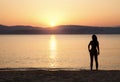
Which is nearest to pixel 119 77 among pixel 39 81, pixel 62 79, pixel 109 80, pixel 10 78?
pixel 109 80

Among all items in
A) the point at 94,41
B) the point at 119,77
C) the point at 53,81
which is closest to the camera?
the point at 53,81

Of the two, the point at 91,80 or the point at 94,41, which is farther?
the point at 94,41

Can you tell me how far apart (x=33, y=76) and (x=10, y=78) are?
1.27 metres

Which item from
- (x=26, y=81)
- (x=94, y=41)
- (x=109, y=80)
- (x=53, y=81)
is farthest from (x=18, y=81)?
(x=94, y=41)

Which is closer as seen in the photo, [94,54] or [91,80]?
[91,80]

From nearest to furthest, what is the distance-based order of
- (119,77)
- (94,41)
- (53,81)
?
(53,81) < (119,77) < (94,41)

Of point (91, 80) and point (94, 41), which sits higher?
point (94, 41)

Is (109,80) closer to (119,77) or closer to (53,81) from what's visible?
(119,77)

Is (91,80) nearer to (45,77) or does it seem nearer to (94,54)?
(45,77)

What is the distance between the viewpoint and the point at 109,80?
563 inches

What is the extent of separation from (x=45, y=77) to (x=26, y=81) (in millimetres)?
1438

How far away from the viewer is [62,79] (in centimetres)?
1469

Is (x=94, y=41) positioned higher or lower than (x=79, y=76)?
higher

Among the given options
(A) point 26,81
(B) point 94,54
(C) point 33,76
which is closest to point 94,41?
(B) point 94,54
